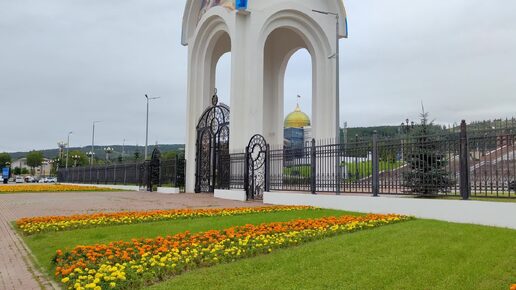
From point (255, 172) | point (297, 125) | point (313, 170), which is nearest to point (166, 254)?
point (313, 170)

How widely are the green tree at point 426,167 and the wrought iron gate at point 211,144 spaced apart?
1074cm

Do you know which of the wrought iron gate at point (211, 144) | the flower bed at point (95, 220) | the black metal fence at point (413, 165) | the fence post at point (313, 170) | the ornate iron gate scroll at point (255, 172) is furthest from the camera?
the wrought iron gate at point (211, 144)

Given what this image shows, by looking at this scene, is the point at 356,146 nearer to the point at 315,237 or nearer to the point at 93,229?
the point at 315,237

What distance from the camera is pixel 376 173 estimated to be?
35.6 feet

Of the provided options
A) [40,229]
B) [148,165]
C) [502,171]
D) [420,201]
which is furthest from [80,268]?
[148,165]

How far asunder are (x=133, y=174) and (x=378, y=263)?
28032mm

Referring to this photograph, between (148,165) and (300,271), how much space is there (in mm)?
23598

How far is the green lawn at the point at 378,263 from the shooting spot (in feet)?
14.3

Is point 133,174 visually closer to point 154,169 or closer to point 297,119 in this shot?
point 154,169

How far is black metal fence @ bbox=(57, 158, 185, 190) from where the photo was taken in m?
24.4

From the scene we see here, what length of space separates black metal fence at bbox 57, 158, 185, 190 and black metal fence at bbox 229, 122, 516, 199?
34.5ft

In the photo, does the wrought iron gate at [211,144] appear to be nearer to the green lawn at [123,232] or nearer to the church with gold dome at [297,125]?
the green lawn at [123,232]

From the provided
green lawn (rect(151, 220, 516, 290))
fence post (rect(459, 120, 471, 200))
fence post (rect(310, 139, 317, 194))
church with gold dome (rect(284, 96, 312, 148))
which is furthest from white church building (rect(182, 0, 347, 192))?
church with gold dome (rect(284, 96, 312, 148))

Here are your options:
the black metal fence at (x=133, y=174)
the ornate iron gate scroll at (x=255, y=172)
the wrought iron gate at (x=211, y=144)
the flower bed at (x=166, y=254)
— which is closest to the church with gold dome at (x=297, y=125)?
the black metal fence at (x=133, y=174)
